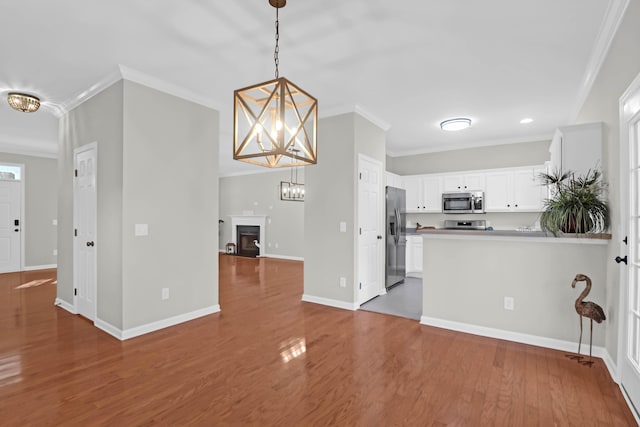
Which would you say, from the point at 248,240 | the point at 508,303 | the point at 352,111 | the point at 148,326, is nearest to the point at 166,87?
the point at 352,111

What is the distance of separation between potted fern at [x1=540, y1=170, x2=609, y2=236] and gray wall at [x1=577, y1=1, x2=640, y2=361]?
0.32 feet

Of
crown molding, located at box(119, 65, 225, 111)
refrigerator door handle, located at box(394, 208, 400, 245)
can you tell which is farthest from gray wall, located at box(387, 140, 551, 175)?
crown molding, located at box(119, 65, 225, 111)

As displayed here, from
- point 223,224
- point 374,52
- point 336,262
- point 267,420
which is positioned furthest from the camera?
point 223,224

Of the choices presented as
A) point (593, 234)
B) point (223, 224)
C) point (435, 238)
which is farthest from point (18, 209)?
point (593, 234)

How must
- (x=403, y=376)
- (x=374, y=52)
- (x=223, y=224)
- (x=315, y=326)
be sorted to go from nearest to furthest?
(x=403, y=376), (x=374, y=52), (x=315, y=326), (x=223, y=224)

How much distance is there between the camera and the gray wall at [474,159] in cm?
589

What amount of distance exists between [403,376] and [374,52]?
2.76m

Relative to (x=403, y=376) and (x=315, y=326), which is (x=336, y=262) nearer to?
(x=315, y=326)

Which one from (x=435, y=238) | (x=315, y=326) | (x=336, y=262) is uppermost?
(x=435, y=238)

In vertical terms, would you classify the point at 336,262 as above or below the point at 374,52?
below

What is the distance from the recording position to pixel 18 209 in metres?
6.93

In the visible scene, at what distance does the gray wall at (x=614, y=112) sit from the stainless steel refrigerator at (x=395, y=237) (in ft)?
9.18

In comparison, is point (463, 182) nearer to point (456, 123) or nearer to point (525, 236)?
point (456, 123)

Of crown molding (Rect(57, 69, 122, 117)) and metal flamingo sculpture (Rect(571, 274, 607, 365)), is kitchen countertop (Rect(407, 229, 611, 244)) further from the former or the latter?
crown molding (Rect(57, 69, 122, 117))
